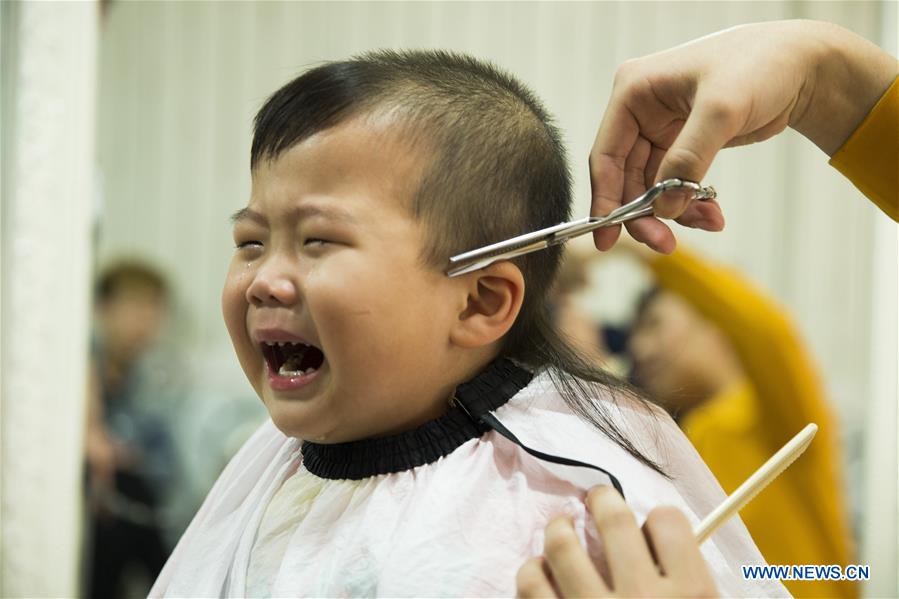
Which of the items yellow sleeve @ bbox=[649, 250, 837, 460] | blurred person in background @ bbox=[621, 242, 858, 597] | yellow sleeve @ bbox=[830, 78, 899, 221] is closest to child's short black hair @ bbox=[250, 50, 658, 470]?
yellow sleeve @ bbox=[830, 78, 899, 221]

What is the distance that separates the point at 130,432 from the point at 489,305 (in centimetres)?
155

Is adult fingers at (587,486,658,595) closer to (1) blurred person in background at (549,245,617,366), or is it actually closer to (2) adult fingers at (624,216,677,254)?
(2) adult fingers at (624,216,677,254)

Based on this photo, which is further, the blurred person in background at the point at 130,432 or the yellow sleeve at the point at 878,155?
the blurred person in background at the point at 130,432

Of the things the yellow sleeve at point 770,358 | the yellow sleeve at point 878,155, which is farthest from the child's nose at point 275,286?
the yellow sleeve at point 770,358

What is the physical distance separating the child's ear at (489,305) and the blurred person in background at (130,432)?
1495 millimetres

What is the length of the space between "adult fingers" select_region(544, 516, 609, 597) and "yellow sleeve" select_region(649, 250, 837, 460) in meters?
0.85

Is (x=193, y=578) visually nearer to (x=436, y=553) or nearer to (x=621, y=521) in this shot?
(x=436, y=553)

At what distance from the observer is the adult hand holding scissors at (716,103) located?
580 millimetres

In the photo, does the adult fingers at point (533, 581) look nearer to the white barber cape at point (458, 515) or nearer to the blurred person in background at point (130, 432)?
the white barber cape at point (458, 515)

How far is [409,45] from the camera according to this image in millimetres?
1850

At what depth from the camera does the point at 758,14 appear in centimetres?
174

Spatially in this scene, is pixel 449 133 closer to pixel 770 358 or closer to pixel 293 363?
pixel 293 363

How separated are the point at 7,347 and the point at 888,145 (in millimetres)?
1268

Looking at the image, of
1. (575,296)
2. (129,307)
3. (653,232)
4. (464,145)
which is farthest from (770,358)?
(129,307)
